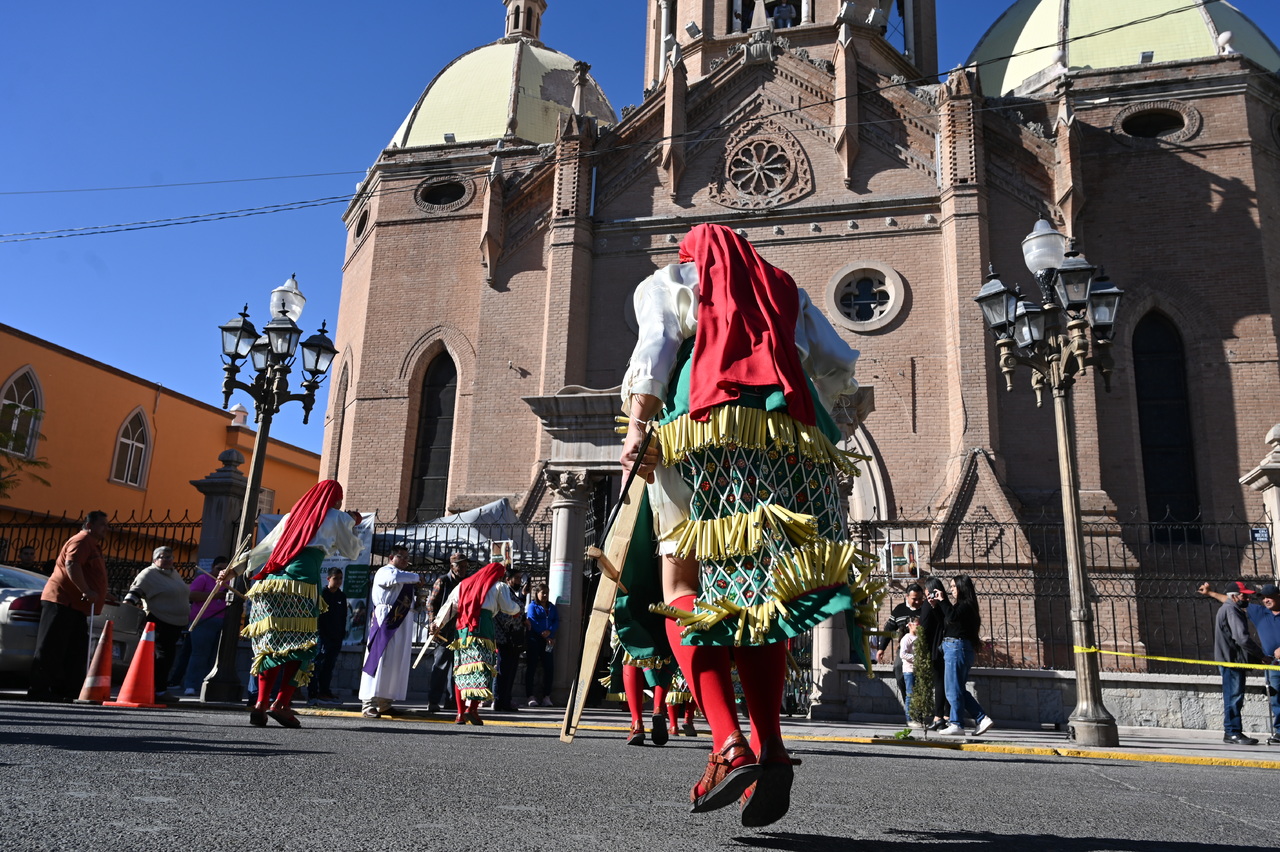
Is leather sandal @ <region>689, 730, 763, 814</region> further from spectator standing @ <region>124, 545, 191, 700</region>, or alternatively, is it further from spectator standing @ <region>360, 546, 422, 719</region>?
spectator standing @ <region>124, 545, 191, 700</region>

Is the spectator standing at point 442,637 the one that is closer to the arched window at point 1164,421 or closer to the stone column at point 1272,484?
the stone column at point 1272,484

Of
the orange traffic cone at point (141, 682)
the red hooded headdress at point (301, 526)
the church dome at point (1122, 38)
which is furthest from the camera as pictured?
the church dome at point (1122, 38)

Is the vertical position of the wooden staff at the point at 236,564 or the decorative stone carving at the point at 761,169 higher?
the decorative stone carving at the point at 761,169

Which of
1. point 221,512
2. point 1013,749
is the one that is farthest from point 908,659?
point 221,512

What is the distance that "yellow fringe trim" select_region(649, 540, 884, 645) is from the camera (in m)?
3.07

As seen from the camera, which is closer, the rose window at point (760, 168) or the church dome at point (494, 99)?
the rose window at point (760, 168)

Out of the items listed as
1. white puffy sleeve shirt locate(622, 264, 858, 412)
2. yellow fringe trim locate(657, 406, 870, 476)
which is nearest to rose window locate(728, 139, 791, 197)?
white puffy sleeve shirt locate(622, 264, 858, 412)

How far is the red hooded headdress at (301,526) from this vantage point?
7105 millimetres

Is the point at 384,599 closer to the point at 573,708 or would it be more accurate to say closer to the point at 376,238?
the point at 573,708

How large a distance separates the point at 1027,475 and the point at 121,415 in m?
25.1

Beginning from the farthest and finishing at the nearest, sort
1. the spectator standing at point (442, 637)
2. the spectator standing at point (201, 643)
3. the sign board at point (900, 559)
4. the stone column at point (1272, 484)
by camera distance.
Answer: the sign board at point (900, 559) < the stone column at point (1272, 484) < the spectator standing at point (201, 643) < the spectator standing at point (442, 637)

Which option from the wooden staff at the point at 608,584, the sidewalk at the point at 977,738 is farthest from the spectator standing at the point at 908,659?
the wooden staff at the point at 608,584

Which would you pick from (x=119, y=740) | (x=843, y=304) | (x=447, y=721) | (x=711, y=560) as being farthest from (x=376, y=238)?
(x=711, y=560)

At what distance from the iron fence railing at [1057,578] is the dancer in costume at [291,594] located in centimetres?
962
